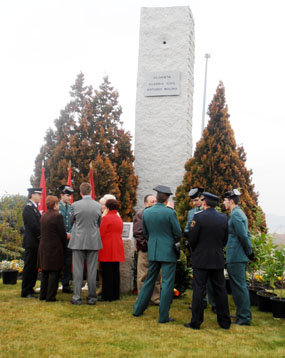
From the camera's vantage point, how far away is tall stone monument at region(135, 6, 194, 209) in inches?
404

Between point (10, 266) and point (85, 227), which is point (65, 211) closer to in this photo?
point (85, 227)

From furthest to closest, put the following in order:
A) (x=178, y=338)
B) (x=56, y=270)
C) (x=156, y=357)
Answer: (x=56, y=270), (x=178, y=338), (x=156, y=357)

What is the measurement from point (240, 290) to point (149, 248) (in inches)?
54.3

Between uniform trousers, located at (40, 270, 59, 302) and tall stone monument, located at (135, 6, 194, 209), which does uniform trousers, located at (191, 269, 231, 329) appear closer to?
uniform trousers, located at (40, 270, 59, 302)

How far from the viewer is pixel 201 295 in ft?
16.5

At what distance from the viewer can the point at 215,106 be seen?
9.67 m

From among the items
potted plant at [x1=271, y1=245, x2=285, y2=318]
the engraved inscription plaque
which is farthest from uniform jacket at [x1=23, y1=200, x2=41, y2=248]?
the engraved inscription plaque

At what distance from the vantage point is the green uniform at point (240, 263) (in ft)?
17.6

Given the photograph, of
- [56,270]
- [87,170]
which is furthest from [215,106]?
[56,270]

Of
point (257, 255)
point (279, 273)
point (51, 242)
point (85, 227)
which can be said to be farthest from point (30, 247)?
point (279, 273)

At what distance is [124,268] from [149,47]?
20.2ft

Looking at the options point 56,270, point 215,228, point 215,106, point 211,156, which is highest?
point 215,106

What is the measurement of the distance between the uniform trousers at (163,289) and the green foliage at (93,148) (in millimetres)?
4466

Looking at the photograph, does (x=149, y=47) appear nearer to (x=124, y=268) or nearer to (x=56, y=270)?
(x=124, y=268)
